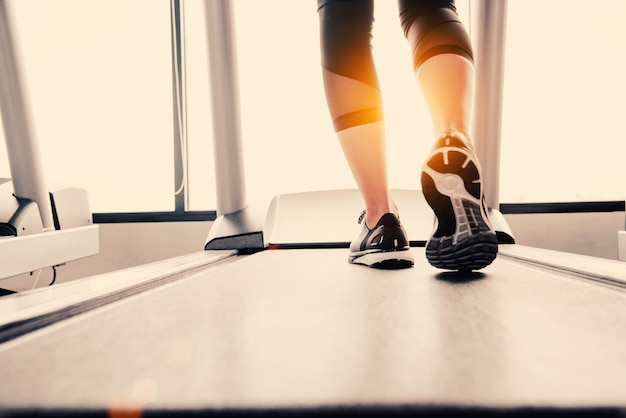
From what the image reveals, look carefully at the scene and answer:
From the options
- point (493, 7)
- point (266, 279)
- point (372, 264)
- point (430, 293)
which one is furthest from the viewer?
point (493, 7)

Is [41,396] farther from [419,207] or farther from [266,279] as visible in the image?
[419,207]

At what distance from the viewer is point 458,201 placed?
2.29 feet

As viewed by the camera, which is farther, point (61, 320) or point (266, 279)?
point (266, 279)

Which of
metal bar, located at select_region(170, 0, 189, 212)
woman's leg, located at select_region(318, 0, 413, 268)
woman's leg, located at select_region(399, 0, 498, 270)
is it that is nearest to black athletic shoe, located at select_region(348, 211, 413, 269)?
woman's leg, located at select_region(318, 0, 413, 268)

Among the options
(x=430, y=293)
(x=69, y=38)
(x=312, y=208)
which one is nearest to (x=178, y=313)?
(x=430, y=293)

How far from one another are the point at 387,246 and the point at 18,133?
1.48 metres

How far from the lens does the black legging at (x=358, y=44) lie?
84 cm

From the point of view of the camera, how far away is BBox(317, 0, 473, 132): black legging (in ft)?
2.77

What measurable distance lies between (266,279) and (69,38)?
7.89ft

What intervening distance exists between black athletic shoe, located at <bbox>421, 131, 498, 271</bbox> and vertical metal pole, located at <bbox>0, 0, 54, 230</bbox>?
1.48 meters

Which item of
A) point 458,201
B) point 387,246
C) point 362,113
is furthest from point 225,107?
point 458,201

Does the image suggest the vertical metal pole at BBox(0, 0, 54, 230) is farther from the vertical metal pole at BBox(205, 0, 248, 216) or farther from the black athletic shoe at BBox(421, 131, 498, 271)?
the black athletic shoe at BBox(421, 131, 498, 271)

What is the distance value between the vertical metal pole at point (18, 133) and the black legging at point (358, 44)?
1.25 m

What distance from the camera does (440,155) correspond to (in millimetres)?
692
